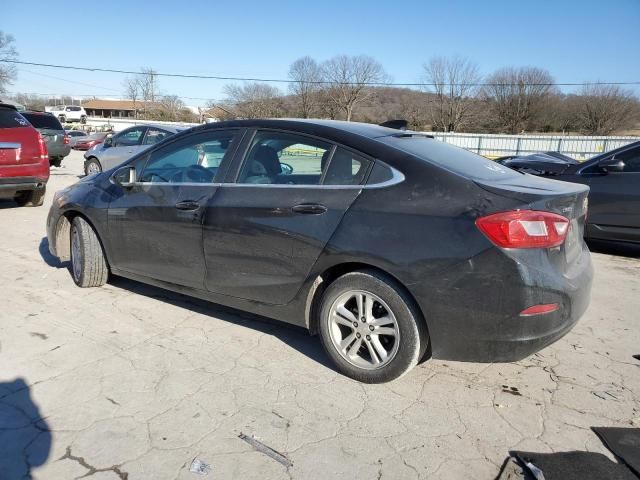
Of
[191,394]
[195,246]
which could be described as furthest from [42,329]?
[191,394]

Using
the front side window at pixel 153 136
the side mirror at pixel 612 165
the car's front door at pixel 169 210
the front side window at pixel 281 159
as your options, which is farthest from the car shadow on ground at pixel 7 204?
the side mirror at pixel 612 165

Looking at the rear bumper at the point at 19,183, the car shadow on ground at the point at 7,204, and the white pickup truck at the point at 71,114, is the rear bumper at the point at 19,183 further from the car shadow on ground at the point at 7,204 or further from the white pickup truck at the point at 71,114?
the white pickup truck at the point at 71,114

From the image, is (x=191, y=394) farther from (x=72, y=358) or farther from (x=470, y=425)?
(x=470, y=425)

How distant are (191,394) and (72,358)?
99 cm

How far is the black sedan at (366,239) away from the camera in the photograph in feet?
8.80

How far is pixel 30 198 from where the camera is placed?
940 centimetres

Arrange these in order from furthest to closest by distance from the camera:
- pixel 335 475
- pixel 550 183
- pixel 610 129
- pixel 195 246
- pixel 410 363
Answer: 1. pixel 610 129
2. pixel 195 246
3. pixel 550 183
4. pixel 410 363
5. pixel 335 475

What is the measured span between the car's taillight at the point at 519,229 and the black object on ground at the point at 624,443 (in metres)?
1.02

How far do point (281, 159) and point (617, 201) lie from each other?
16.0ft

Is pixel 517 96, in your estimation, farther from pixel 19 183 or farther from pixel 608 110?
pixel 19 183

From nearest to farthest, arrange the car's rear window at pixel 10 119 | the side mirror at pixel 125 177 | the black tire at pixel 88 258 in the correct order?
the side mirror at pixel 125 177 → the black tire at pixel 88 258 → the car's rear window at pixel 10 119

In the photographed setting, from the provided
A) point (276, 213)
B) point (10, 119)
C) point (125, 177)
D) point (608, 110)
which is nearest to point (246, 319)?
point (276, 213)

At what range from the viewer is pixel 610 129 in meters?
52.3

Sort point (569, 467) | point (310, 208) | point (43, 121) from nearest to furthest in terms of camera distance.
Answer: point (569, 467)
point (310, 208)
point (43, 121)
